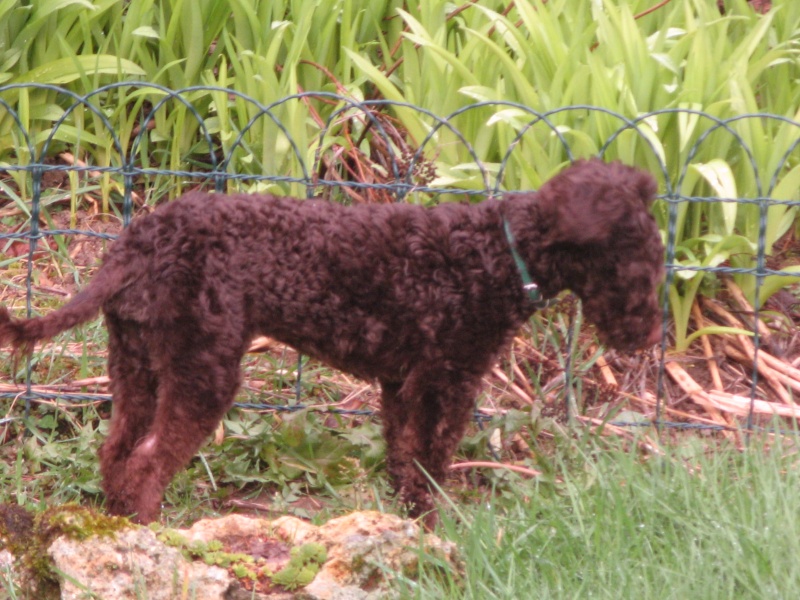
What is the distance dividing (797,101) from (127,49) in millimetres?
3087

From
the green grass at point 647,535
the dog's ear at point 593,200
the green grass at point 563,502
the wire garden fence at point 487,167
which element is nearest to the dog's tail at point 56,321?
the green grass at point 563,502

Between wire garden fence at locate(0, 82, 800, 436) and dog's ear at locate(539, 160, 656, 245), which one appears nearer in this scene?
dog's ear at locate(539, 160, 656, 245)

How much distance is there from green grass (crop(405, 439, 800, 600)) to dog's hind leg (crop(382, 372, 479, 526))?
0.69ft

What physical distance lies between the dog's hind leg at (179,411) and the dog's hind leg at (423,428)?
525 millimetres

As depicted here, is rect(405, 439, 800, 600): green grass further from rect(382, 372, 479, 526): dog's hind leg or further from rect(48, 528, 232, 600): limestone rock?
rect(48, 528, 232, 600): limestone rock

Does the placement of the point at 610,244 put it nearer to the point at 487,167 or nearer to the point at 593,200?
the point at 593,200

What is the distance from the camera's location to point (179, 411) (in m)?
2.87

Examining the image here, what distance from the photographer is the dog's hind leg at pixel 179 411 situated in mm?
2846

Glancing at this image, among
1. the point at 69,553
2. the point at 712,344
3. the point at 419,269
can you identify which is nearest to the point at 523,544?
the point at 419,269

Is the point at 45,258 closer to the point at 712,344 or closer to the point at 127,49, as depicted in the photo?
the point at 127,49

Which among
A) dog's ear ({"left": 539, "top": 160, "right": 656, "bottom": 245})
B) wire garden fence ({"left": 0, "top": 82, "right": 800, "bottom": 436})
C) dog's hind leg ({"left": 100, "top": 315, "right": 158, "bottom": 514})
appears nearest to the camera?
dog's ear ({"left": 539, "top": 160, "right": 656, "bottom": 245})

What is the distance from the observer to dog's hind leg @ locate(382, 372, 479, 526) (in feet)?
9.98

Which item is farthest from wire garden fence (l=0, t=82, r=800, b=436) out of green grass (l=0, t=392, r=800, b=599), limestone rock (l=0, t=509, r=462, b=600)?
limestone rock (l=0, t=509, r=462, b=600)

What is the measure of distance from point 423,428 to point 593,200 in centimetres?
84
